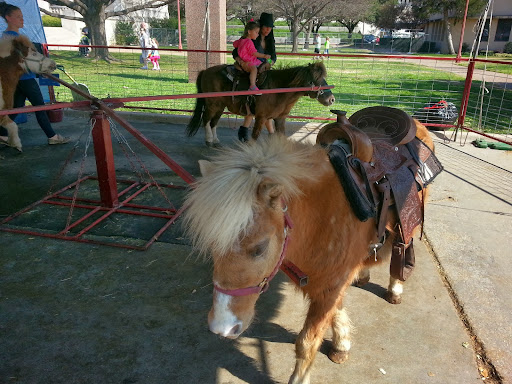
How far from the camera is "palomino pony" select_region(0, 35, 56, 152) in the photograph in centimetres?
545

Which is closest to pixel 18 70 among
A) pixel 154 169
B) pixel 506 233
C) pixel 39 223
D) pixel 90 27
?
pixel 154 169

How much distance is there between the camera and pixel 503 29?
120 feet

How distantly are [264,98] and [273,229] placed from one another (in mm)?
5369

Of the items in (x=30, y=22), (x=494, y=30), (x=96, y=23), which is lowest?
(x=30, y=22)

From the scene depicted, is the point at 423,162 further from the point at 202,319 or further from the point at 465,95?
the point at 465,95

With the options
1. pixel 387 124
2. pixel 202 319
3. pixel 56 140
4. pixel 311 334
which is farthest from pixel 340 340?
pixel 56 140

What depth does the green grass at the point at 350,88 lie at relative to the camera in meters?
9.55

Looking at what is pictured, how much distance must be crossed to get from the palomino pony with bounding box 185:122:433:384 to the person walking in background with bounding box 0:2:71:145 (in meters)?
5.73

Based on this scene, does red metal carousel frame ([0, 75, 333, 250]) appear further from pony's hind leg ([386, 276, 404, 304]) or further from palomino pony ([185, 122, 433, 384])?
pony's hind leg ([386, 276, 404, 304])

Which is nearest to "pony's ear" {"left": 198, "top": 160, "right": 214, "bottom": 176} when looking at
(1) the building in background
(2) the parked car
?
(1) the building in background

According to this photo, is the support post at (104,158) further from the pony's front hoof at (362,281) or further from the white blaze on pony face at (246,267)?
the pony's front hoof at (362,281)

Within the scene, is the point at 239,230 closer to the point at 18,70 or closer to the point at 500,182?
the point at 500,182

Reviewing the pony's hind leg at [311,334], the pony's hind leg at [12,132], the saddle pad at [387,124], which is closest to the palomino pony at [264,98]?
the pony's hind leg at [12,132]

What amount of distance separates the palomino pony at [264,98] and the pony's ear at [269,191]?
17.5ft
